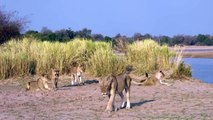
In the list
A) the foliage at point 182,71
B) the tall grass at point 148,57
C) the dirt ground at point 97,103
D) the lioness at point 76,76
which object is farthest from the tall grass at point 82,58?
the lioness at point 76,76

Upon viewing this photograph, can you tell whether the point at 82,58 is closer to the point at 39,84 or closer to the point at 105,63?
the point at 105,63

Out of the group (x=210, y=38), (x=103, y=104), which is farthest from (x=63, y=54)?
(x=210, y=38)

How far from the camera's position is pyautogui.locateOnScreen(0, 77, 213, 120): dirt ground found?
12.5 meters

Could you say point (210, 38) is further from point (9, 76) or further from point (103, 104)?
point (103, 104)

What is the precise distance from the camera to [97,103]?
14.9m

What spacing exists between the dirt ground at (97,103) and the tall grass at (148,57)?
8.47ft

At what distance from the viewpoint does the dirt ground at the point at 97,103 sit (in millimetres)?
12539

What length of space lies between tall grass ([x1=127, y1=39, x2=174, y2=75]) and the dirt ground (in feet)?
8.47

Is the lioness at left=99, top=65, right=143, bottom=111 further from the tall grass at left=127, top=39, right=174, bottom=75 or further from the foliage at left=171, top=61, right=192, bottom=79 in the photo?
the tall grass at left=127, top=39, right=174, bottom=75

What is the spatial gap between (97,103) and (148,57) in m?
8.91

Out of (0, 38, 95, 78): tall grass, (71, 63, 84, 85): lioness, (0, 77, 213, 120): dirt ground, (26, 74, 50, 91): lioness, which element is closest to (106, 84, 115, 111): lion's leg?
(0, 77, 213, 120): dirt ground

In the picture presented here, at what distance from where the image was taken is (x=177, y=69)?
2212 centimetres

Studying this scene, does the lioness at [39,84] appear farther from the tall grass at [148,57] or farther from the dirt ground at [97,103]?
the tall grass at [148,57]

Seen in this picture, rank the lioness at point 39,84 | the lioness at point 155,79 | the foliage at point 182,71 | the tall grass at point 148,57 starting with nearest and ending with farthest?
the lioness at point 39,84, the lioness at point 155,79, the foliage at point 182,71, the tall grass at point 148,57
